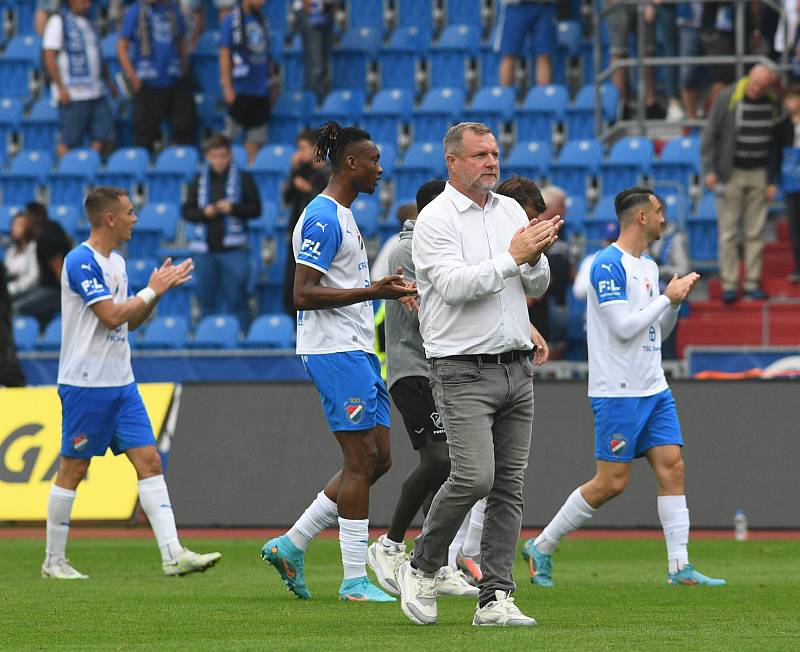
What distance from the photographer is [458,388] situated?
7.60m

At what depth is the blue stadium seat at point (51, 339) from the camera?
19.7 meters

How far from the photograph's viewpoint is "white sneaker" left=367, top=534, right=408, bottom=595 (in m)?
9.62

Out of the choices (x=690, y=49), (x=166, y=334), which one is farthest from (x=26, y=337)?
(x=690, y=49)

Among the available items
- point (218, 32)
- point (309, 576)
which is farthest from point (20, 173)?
point (309, 576)

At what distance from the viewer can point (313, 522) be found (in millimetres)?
9312

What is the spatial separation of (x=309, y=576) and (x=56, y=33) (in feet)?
44.8

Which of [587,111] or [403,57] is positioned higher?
[403,57]

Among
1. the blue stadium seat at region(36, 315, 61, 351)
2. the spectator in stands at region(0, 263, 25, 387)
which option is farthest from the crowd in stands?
the spectator in stands at region(0, 263, 25, 387)

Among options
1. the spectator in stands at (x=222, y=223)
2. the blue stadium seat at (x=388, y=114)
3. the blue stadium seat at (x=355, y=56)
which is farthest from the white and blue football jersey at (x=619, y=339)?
the blue stadium seat at (x=355, y=56)

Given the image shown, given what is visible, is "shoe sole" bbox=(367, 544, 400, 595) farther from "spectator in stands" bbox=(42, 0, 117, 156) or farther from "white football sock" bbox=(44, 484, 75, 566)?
"spectator in stands" bbox=(42, 0, 117, 156)

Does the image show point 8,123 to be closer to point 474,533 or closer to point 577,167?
point 577,167

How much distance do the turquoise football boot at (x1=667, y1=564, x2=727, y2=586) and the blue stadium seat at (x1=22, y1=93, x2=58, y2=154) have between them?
16.0 m

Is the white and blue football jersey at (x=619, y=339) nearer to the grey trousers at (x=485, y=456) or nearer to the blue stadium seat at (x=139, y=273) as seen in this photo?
the grey trousers at (x=485, y=456)

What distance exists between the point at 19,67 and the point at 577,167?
9266 mm
